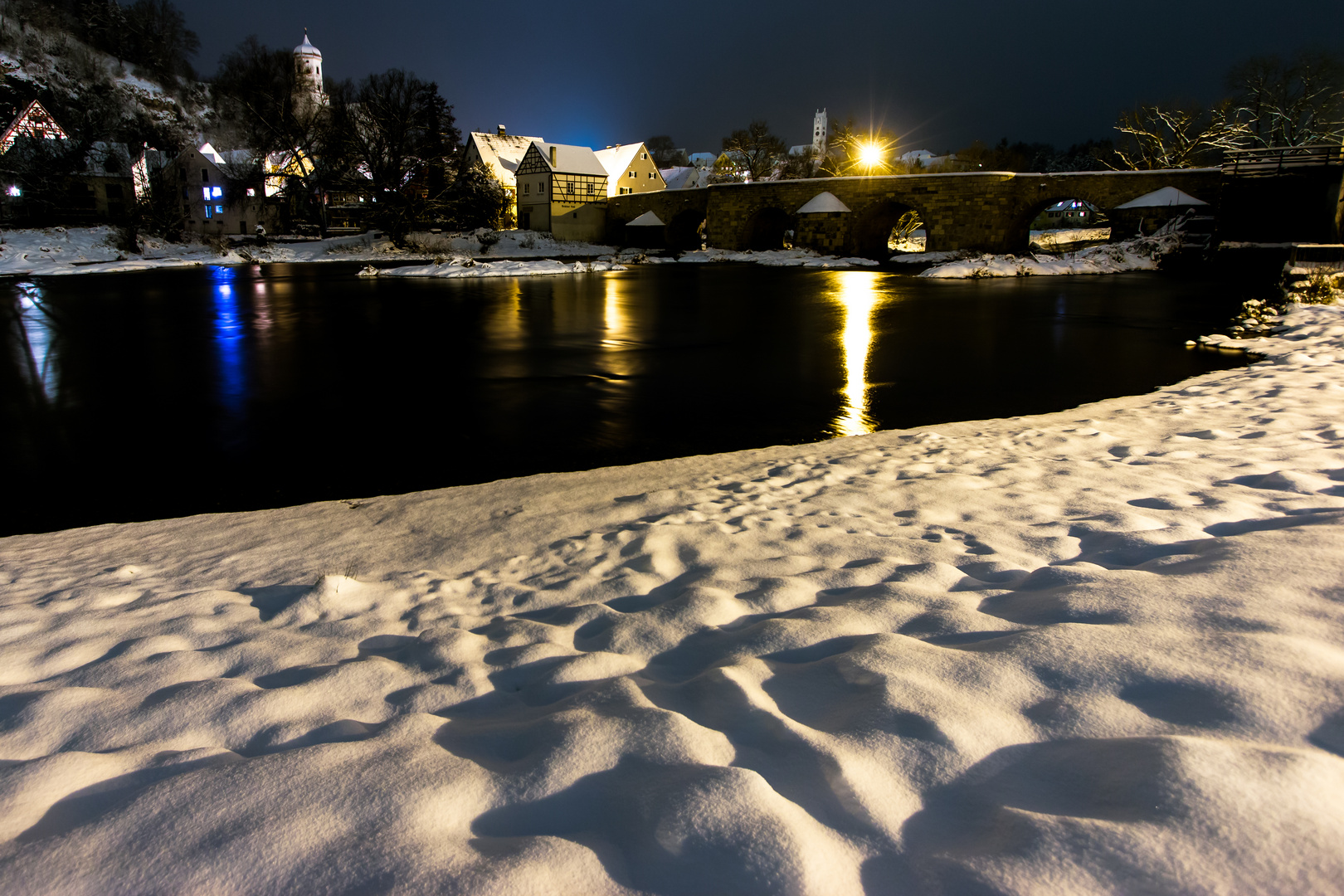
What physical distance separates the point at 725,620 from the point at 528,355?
31.9 feet

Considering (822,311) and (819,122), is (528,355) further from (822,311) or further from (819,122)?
(819,122)

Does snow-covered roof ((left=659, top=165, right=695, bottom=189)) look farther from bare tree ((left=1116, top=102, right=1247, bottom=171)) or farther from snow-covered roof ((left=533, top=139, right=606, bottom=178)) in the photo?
bare tree ((left=1116, top=102, right=1247, bottom=171))

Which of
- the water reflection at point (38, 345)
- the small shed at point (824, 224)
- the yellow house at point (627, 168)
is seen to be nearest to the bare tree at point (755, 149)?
the yellow house at point (627, 168)

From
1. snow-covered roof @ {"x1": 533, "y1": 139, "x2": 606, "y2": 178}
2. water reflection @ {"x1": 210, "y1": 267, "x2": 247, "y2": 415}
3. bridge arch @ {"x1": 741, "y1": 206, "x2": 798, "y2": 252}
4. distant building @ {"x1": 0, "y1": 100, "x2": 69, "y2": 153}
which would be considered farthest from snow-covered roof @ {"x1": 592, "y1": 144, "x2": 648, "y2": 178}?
water reflection @ {"x1": 210, "y1": 267, "x2": 247, "y2": 415}

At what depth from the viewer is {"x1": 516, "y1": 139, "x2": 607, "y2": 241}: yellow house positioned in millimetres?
49688

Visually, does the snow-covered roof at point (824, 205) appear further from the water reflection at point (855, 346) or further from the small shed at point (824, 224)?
the water reflection at point (855, 346)

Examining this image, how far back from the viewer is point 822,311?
17328 mm

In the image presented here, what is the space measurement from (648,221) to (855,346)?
36.0m

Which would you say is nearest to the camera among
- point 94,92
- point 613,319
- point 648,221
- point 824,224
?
point 613,319

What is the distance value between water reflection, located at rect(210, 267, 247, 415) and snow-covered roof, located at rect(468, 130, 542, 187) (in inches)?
1583

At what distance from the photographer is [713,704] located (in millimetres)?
2064

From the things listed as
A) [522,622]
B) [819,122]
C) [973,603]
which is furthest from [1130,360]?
[819,122]

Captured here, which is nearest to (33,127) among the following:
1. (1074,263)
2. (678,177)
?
(678,177)

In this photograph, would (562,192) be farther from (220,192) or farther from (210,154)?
(210,154)
